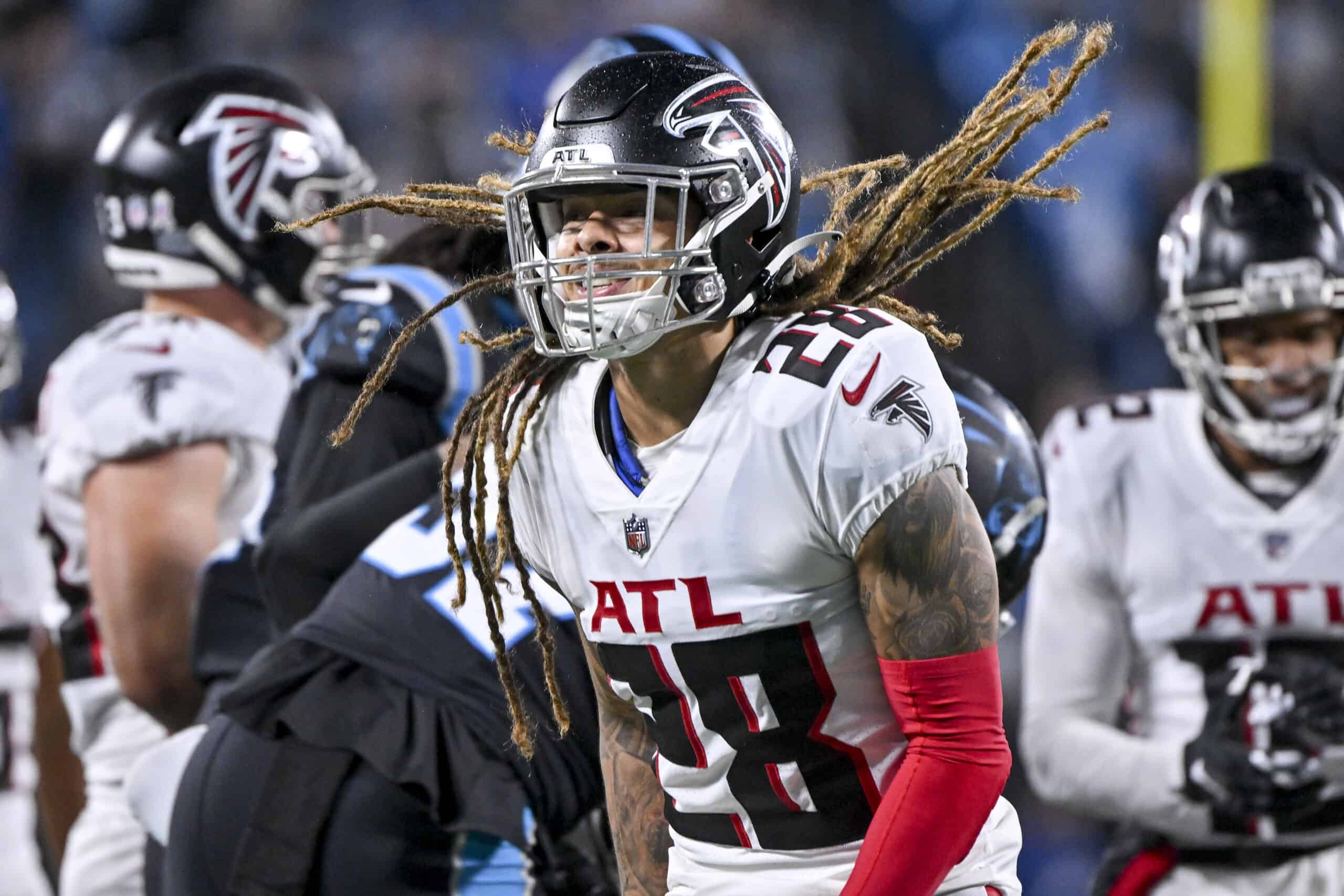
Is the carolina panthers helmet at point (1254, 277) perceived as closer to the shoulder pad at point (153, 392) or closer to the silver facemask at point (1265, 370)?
the silver facemask at point (1265, 370)

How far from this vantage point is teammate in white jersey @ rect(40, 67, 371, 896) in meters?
3.46

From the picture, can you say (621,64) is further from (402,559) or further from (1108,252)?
(1108,252)

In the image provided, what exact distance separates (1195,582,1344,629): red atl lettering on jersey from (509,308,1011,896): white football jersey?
63.5 inches

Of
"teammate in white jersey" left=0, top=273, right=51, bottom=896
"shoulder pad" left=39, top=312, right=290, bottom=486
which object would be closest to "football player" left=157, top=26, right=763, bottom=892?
"shoulder pad" left=39, top=312, right=290, bottom=486

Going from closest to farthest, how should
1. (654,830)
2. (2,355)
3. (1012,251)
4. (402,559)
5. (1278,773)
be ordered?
(654,830) → (402,559) → (1278,773) → (2,355) → (1012,251)

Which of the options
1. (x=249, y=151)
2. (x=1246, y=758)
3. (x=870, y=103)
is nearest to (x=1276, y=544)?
(x=1246, y=758)

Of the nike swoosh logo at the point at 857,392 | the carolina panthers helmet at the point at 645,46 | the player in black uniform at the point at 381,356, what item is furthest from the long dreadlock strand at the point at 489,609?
the carolina panthers helmet at the point at 645,46

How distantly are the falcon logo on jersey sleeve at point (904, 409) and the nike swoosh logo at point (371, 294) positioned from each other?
1.35 metres

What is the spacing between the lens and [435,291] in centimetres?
276

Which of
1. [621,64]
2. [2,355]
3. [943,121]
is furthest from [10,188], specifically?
[621,64]

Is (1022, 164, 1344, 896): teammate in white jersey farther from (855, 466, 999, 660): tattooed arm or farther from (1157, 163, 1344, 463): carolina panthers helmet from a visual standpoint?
(855, 466, 999, 660): tattooed arm

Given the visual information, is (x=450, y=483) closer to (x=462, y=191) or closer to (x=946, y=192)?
(x=462, y=191)

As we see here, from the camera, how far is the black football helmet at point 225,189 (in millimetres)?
3768

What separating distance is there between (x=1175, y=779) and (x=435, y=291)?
156 cm
